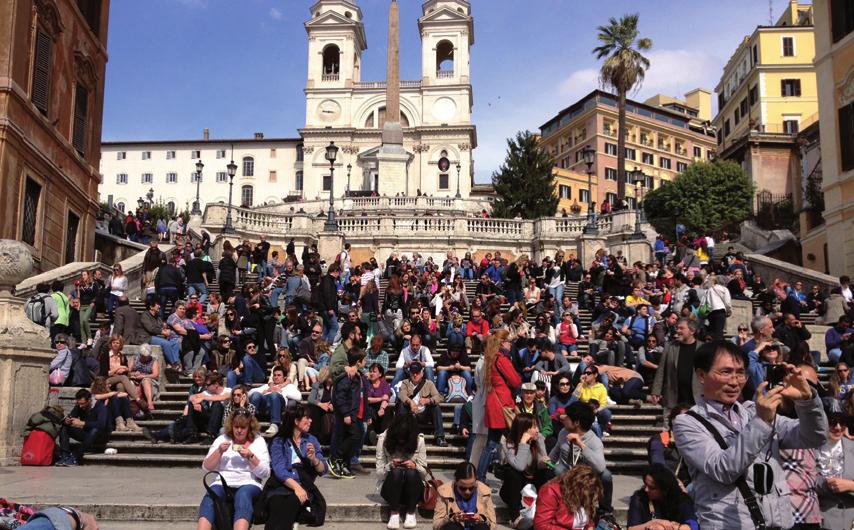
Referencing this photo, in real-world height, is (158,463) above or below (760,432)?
below

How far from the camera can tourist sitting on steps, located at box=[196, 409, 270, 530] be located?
21.7ft

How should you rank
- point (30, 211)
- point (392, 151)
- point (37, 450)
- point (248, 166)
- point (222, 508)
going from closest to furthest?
point (222, 508) → point (37, 450) → point (30, 211) → point (392, 151) → point (248, 166)

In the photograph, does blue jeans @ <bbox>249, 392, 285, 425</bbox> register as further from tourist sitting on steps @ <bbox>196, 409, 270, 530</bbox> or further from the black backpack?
the black backpack

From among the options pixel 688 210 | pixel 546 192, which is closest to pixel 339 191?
pixel 546 192

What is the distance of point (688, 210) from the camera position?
48219 millimetres

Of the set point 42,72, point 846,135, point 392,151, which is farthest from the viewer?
point 392,151

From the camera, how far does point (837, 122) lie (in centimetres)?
2473

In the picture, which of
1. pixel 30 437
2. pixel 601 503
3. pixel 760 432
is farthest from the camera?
pixel 30 437

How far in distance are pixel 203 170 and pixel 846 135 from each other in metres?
72.0

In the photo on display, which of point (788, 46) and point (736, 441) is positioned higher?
point (788, 46)

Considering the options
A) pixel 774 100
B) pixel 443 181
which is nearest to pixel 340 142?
pixel 443 181

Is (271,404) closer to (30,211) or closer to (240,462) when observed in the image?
(240,462)

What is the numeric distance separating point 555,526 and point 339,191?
2886 inches

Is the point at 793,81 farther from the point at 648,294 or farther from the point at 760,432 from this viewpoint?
the point at 760,432
